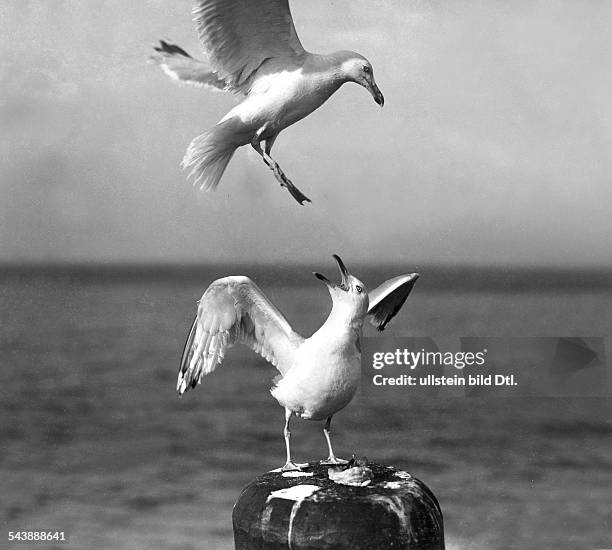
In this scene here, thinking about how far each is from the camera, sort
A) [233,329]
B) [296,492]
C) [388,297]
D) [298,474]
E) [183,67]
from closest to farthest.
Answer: [296,492]
[298,474]
[233,329]
[388,297]
[183,67]

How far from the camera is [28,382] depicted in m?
10.6

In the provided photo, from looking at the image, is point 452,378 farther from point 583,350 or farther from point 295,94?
point 295,94

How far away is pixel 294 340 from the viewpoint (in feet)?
11.5

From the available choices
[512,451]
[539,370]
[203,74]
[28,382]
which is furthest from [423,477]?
[203,74]

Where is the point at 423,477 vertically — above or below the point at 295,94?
below

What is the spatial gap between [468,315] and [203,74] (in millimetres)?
8119

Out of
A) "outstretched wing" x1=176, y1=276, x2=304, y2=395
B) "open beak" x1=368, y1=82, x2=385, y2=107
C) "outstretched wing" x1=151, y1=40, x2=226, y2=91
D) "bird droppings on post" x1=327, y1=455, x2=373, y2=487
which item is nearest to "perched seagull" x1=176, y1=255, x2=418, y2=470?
"outstretched wing" x1=176, y1=276, x2=304, y2=395

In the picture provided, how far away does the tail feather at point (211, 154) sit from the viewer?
3.65m

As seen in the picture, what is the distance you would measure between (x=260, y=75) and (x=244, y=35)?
0.54 feet

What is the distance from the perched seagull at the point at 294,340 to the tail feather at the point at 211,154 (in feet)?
1.69

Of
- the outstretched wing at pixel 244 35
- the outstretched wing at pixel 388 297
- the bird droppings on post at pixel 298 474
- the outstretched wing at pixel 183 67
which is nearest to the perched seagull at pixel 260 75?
the outstretched wing at pixel 244 35

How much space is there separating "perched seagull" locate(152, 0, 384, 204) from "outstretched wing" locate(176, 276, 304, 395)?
0.45m

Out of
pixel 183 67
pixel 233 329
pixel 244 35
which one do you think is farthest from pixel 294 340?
pixel 183 67

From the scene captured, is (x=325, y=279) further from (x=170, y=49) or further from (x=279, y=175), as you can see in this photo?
(x=170, y=49)
